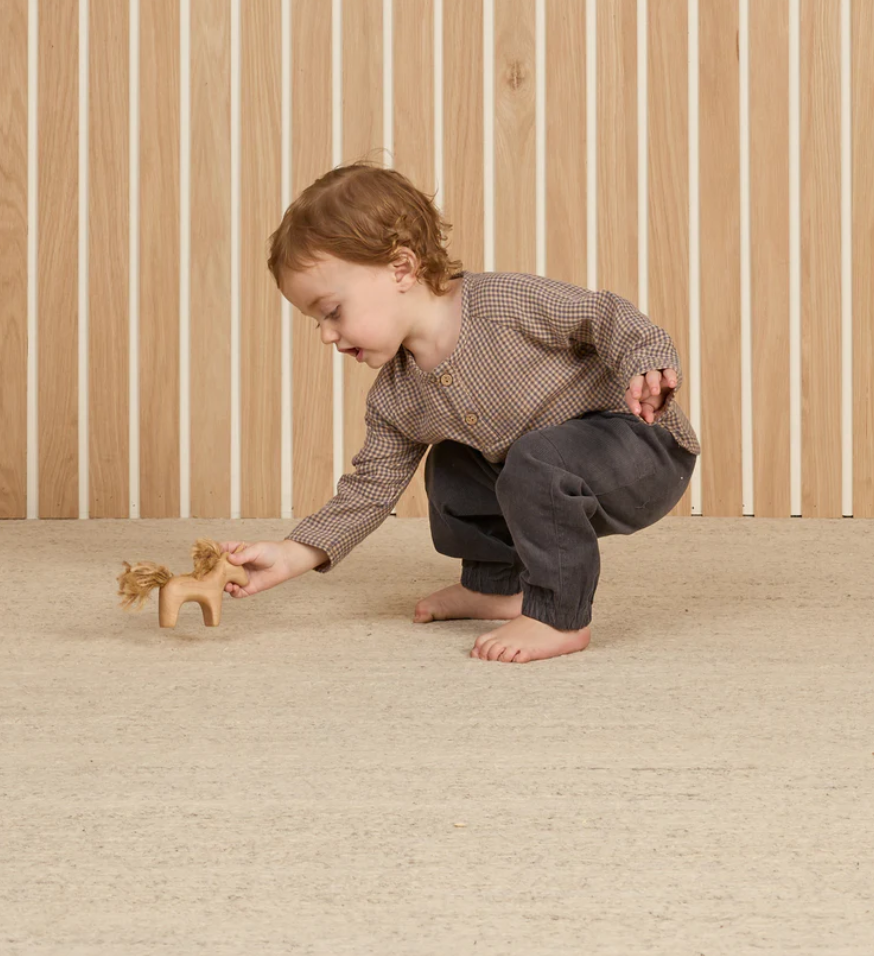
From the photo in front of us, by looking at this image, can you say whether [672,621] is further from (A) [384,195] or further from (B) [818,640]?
(A) [384,195]

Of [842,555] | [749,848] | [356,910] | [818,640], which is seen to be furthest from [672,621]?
[356,910]

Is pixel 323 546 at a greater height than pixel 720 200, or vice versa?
pixel 720 200

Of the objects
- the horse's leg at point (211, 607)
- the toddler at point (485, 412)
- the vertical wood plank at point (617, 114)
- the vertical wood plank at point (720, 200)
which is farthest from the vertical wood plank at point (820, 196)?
the horse's leg at point (211, 607)

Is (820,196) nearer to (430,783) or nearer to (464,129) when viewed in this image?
(464,129)

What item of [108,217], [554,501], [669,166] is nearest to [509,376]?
[554,501]

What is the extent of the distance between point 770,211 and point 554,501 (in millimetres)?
1142

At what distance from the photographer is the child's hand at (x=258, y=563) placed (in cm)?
118

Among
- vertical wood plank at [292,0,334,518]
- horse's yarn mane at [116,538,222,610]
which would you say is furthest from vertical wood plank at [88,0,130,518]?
horse's yarn mane at [116,538,222,610]

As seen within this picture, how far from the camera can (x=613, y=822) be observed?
2.23ft

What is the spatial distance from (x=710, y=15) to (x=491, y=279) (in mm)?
1081

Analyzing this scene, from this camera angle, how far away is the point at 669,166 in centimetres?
207

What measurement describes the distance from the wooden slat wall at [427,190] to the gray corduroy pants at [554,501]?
2.56 feet

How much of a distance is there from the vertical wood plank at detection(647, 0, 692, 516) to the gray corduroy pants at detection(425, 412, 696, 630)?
33.3 inches

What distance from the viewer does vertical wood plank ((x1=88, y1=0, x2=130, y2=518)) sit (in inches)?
81.0
